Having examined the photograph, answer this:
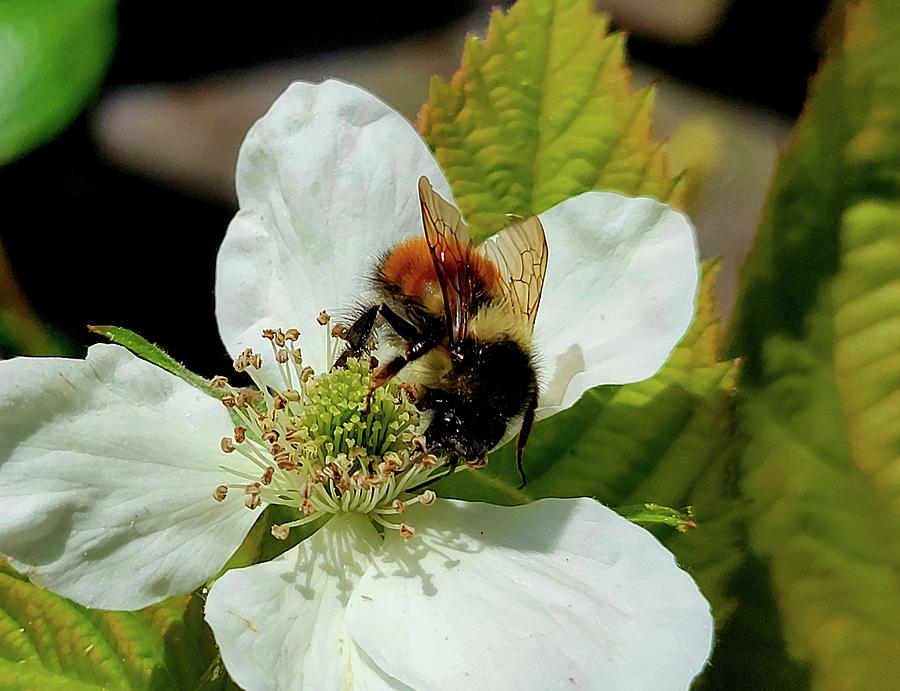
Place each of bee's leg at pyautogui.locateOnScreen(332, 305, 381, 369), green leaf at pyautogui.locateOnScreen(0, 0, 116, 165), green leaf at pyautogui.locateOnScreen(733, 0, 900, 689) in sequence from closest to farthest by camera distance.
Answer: bee's leg at pyautogui.locateOnScreen(332, 305, 381, 369)
green leaf at pyautogui.locateOnScreen(733, 0, 900, 689)
green leaf at pyautogui.locateOnScreen(0, 0, 116, 165)

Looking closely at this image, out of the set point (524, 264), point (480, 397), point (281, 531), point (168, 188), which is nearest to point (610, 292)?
point (524, 264)

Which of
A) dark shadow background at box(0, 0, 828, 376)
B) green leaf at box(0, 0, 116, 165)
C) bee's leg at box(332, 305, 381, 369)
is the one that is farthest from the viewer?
dark shadow background at box(0, 0, 828, 376)

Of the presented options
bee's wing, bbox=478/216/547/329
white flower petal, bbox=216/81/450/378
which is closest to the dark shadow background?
white flower petal, bbox=216/81/450/378

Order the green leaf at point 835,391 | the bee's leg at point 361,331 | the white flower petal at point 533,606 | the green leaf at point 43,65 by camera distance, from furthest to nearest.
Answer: the green leaf at point 43,65, the green leaf at point 835,391, the bee's leg at point 361,331, the white flower petal at point 533,606

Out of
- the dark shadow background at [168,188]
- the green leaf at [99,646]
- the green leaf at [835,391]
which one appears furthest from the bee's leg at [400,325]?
the dark shadow background at [168,188]

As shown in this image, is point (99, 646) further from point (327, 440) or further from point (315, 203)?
point (315, 203)

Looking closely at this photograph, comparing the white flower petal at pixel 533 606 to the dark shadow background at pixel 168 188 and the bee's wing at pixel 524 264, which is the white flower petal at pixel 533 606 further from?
the dark shadow background at pixel 168 188

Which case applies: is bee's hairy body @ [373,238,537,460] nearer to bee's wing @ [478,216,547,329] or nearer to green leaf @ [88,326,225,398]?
bee's wing @ [478,216,547,329]
